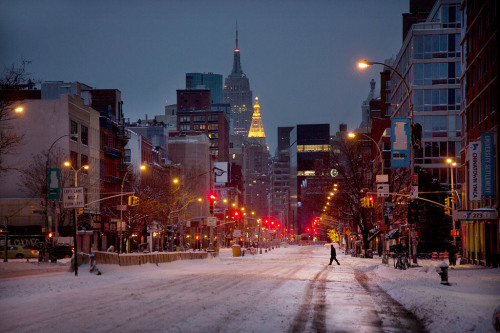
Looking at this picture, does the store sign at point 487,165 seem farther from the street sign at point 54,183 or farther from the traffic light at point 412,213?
the street sign at point 54,183

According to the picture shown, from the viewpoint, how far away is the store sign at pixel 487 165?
43.4m

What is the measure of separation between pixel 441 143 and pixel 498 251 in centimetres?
4885

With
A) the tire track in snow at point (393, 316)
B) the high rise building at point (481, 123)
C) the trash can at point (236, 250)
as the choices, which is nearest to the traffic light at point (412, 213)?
the high rise building at point (481, 123)

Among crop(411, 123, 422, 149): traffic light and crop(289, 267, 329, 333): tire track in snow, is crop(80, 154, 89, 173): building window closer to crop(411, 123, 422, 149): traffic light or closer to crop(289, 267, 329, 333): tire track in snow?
crop(411, 123, 422, 149): traffic light

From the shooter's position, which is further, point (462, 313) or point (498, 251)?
point (498, 251)

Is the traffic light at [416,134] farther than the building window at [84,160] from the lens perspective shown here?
No

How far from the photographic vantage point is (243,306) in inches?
720

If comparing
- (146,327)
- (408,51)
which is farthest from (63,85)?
(146,327)

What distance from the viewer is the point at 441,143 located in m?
92.6

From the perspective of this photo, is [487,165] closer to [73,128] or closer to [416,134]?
[416,134]

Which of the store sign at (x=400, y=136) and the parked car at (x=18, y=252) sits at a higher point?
the store sign at (x=400, y=136)

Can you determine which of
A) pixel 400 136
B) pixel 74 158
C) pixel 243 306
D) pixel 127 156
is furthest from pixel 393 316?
pixel 127 156

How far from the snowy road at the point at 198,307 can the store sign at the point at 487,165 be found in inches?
763

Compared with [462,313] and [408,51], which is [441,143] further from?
[462,313]
